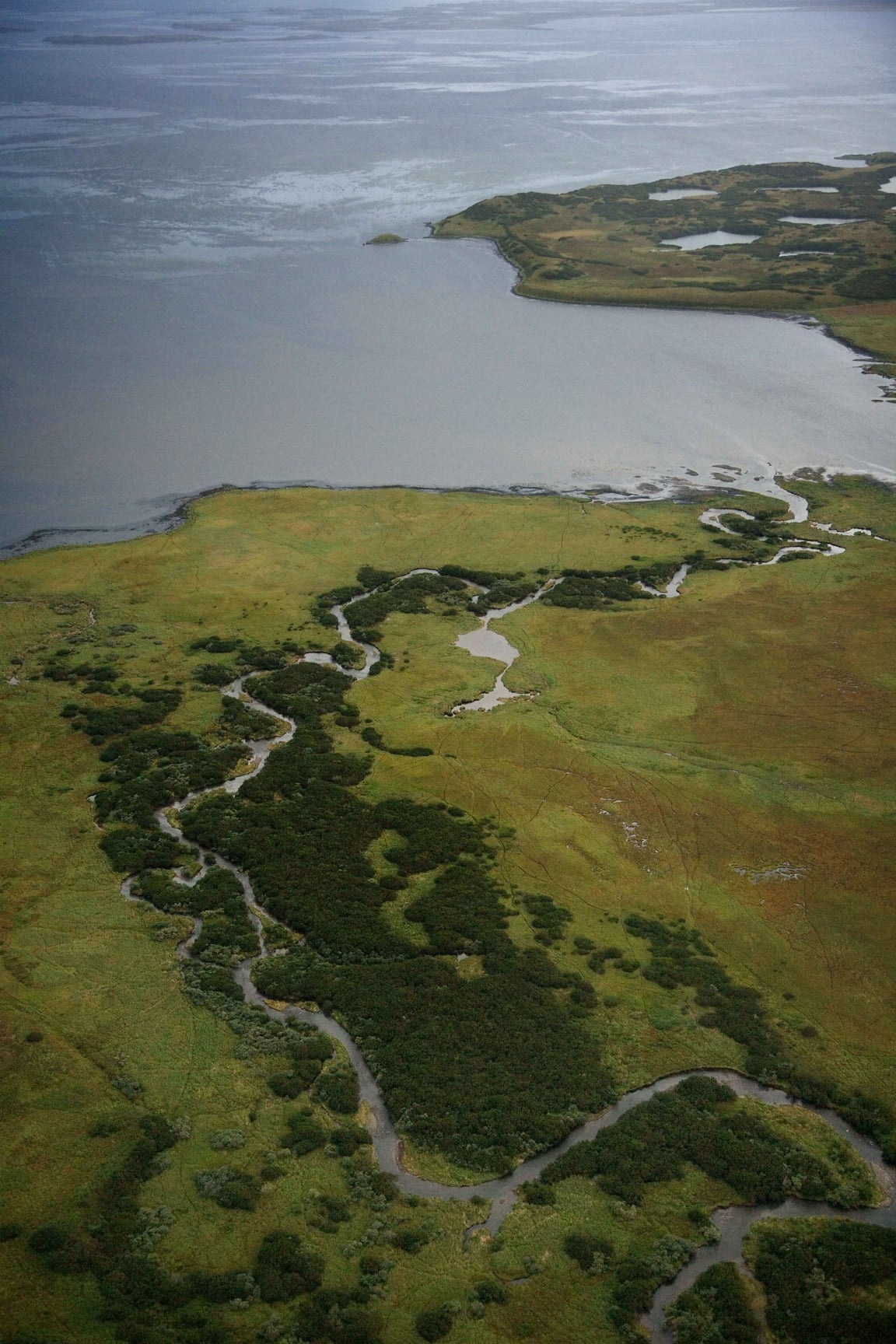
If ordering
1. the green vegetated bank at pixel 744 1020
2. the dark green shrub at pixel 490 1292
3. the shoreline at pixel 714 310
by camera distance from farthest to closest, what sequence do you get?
the shoreline at pixel 714 310
the green vegetated bank at pixel 744 1020
the dark green shrub at pixel 490 1292

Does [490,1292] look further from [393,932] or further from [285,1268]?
[393,932]

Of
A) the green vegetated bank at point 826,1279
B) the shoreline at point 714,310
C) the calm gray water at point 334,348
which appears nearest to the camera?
the green vegetated bank at point 826,1279

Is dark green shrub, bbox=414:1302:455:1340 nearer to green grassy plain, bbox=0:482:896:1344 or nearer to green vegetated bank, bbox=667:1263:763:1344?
green grassy plain, bbox=0:482:896:1344

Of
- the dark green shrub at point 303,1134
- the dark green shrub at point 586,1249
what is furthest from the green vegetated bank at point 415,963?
the dark green shrub at point 586,1249

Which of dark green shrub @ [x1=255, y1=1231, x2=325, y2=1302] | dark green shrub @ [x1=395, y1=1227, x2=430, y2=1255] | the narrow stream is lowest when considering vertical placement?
the narrow stream

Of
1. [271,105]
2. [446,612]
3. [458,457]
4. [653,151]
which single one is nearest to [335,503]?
[458,457]

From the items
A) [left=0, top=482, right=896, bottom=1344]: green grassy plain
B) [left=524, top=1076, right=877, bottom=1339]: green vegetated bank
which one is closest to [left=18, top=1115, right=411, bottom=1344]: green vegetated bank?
[left=0, top=482, right=896, bottom=1344]: green grassy plain

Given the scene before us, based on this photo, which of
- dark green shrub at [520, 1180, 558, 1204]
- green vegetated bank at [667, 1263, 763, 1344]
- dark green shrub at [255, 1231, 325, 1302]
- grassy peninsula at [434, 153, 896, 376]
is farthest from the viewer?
grassy peninsula at [434, 153, 896, 376]

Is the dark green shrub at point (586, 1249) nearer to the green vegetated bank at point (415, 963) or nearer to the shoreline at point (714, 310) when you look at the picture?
the green vegetated bank at point (415, 963)
